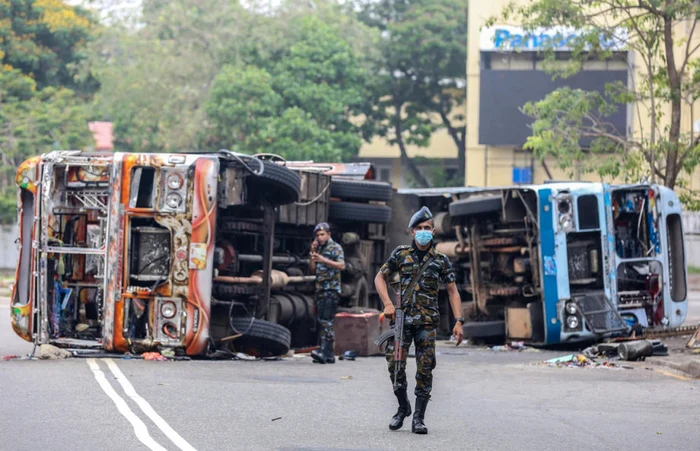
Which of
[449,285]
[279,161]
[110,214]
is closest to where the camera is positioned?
[449,285]

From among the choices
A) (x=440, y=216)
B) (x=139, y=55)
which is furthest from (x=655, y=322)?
(x=139, y=55)

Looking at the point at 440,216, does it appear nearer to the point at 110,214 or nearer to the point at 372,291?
the point at 372,291

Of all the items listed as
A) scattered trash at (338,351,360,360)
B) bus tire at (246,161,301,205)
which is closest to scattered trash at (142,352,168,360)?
bus tire at (246,161,301,205)

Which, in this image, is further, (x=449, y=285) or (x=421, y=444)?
(x=449, y=285)

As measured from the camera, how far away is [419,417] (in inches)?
356

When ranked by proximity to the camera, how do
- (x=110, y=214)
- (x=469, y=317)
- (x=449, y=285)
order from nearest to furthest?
1. (x=449, y=285)
2. (x=110, y=214)
3. (x=469, y=317)

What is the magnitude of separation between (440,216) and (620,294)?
10.3ft

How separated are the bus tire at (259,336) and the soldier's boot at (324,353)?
396 millimetres

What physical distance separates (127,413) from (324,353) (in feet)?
18.9

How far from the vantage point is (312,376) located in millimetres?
13180

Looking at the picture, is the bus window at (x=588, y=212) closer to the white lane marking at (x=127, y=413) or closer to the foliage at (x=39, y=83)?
the white lane marking at (x=127, y=413)

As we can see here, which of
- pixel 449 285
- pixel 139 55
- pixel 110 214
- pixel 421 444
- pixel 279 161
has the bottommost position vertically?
pixel 421 444

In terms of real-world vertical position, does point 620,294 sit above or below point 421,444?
above

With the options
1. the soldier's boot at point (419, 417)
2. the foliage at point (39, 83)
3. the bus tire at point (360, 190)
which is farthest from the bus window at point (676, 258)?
the foliage at point (39, 83)
